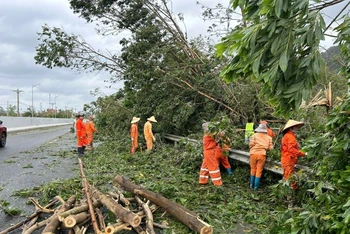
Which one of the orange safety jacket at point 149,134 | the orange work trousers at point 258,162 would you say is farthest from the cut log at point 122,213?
the orange safety jacket at point 149,134

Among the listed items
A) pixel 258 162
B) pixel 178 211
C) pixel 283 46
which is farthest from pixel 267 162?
pixel 283 46

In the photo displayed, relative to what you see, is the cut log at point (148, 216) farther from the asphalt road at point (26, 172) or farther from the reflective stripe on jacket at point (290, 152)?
the reflective stripe on jacket at point (290, 152)

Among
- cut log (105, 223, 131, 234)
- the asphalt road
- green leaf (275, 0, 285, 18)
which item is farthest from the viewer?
the asphalt road

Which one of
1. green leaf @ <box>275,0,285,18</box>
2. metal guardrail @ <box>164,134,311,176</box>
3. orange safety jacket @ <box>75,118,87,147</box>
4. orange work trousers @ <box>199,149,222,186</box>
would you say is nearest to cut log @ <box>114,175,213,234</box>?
orange work trousers @ <box>199,149,222,186</box>

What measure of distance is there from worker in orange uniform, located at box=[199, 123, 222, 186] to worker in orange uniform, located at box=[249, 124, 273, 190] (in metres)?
0.73

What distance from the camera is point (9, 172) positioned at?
8.80 m

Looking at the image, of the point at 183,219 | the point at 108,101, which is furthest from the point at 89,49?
the point at 183,219

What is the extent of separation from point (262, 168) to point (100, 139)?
564 inches

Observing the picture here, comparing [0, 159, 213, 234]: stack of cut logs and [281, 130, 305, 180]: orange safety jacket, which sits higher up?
[281, 130, 305, 180]: orange safety jacket

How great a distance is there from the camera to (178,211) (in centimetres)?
452

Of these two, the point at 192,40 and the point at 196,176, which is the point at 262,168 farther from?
the point at 192,40

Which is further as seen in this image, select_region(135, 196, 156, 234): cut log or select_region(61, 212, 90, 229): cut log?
select_region(135, 196, 156, 234): cut log

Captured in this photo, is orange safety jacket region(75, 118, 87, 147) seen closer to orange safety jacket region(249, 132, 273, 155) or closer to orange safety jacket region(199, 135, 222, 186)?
orange safety jacket region(199, 135, 222, 186)

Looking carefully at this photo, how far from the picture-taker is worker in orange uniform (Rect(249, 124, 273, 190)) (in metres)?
6.71
